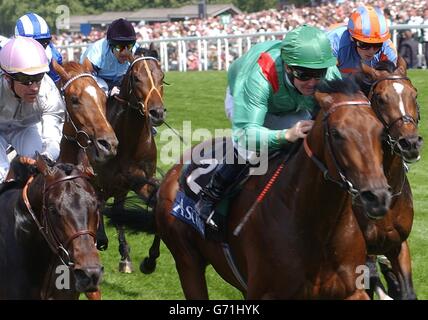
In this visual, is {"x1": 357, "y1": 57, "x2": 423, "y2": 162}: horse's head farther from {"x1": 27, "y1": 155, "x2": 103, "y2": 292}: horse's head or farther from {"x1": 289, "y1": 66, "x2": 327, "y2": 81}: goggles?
{"x1": 27, "y1": 155, "x2": 103, "y2": 292}: horse's head

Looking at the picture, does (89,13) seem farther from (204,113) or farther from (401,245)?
(401,245)

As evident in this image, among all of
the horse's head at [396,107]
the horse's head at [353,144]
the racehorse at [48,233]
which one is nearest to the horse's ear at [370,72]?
the horse's head at [396,107]

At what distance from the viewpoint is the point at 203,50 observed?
21.6 m

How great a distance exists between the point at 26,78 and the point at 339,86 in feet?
6.47

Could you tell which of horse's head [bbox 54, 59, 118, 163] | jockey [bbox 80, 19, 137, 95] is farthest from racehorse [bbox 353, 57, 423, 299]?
jockey [bbox 80, 19, 137, 95]

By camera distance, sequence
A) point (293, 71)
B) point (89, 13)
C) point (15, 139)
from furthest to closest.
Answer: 1. point (89, 13)
2. point (15, 139)
3. point (293, 71)

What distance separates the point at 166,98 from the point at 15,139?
11915 millimetres

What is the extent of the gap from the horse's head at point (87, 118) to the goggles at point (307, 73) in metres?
2.10

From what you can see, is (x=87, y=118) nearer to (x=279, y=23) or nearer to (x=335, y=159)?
(x=335, y=159)

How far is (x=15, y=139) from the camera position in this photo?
5543 millimetres

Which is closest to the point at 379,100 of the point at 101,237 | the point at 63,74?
the point at 101,237

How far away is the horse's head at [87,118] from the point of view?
6059 millimetres

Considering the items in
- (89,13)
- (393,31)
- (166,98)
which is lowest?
(89,13)

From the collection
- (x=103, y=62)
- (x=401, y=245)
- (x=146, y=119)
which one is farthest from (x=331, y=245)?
(x=103, y=62)
